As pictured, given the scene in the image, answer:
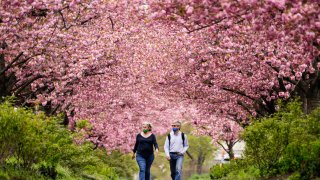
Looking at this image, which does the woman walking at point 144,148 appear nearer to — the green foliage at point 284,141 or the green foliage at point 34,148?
the green foliage at point 34,148

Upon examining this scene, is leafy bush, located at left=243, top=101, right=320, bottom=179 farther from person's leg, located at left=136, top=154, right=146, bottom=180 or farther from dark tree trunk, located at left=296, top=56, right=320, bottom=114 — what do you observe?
dark tree trunk, located at left=296, top=56, right=320, bottom=114

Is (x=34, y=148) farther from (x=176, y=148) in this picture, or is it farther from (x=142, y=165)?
(x=176, y=148)

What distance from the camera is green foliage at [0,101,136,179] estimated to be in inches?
536

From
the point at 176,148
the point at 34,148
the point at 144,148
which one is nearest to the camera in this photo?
the point at 34,148

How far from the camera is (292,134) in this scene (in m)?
15.8

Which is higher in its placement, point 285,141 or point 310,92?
point 310,92

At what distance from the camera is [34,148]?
14.8m

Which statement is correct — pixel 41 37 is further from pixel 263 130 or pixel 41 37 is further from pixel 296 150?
pixel 296 150

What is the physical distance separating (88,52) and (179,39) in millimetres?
4461

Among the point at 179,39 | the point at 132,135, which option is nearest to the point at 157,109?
the point at 132,135

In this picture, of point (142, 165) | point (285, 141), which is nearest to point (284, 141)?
point (285, 141)

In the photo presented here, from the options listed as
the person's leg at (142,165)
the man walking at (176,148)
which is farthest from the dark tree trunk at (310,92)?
the person's leg at (142,165)

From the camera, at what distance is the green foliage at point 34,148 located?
13.6m

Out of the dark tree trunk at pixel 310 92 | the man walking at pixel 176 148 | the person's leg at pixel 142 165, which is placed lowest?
the person's leg at pixel 142 165
